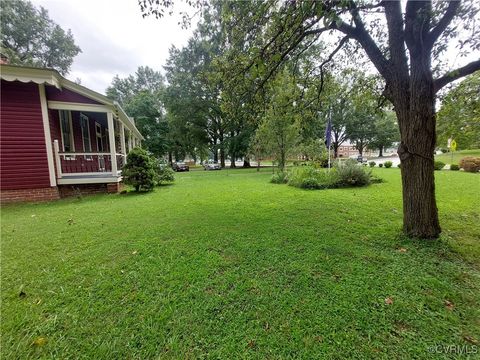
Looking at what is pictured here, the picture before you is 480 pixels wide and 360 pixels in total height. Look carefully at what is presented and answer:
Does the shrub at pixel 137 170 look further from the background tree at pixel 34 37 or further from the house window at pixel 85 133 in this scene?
A: the background tree at pixel 34 37

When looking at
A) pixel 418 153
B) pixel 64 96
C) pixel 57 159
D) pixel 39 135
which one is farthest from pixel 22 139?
pixel 418 153

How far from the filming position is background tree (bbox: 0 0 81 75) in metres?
20.9

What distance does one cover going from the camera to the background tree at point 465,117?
2619 millimetres

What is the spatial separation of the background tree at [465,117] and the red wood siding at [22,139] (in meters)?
10.2

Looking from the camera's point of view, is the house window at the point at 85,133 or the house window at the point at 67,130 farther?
the house window at the point at 85,133

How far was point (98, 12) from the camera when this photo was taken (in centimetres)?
401

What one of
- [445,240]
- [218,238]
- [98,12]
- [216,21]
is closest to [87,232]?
[218,238]

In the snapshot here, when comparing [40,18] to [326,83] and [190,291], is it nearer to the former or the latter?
[326,83]

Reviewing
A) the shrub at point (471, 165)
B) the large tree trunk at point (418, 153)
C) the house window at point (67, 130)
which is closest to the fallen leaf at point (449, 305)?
the large tree trunk at point (418, 153)

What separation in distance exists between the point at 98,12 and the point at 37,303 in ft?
15.9

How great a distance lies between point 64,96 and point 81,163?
2589 millimetres

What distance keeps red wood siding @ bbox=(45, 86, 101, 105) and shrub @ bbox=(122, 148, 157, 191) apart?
242cm

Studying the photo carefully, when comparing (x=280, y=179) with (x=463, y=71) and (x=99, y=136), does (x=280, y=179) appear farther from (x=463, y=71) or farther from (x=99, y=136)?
(x=99, y=136)

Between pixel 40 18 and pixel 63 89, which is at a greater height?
pixel 40 18
